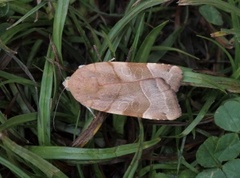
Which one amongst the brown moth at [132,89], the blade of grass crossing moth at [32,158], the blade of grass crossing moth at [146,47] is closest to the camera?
the blade of grass crossing moth at [32,158]

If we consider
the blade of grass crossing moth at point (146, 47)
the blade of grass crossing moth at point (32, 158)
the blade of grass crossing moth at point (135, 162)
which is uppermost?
the blade of grass crossing moth at point (146, 47)

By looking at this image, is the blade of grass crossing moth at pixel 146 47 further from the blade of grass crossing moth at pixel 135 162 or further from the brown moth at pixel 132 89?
the blade of grass crossing moth at pixel 135 162

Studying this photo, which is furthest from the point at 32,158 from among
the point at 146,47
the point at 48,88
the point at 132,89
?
the point at 146,47

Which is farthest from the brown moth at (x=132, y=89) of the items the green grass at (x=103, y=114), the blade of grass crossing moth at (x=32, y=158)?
the blade of grass crossing moth at (x=32, y=158)

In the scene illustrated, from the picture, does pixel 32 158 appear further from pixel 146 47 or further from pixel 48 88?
pixel 146 47

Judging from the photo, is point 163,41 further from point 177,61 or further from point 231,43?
point 231,43

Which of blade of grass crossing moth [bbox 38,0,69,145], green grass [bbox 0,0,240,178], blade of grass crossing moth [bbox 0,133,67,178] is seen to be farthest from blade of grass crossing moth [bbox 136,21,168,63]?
blade of grass crossing moth [bbox 0,133,67,178]
